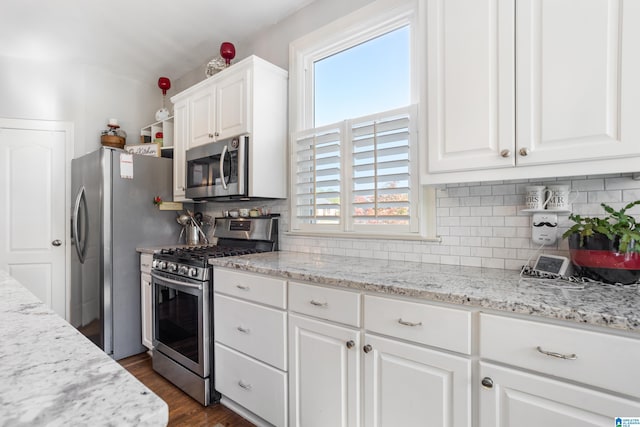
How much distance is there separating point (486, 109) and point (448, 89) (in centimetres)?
20

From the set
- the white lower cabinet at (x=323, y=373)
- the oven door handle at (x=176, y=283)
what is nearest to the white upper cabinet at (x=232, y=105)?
the oven door handle at (x=176, y=283)

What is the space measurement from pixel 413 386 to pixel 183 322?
5.21 feet

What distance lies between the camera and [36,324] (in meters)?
0.78

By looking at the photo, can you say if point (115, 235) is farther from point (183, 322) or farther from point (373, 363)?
point (373, 363)

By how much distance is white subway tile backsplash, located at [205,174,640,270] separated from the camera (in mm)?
1416

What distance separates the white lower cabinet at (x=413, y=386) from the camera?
116 centimetres

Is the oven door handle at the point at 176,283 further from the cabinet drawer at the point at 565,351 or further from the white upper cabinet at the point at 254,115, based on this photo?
the cabinet drawer at the point at 565,351

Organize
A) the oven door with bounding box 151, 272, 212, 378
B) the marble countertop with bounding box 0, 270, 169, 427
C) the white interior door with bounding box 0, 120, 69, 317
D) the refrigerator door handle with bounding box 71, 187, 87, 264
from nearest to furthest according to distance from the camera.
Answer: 1. the marble countertop with bounding box 0, 270, 169, 427
2. the oven door with bounding box 151, 272, 212, 378
3. the refrigerator door handle with bounding box 71, 187, 87, 264
4. the white interior door with bounding box 0, 120, 69, 317

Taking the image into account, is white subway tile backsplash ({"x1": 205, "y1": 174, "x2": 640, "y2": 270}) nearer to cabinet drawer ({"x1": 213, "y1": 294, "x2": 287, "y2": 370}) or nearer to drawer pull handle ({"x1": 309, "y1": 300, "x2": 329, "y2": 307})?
drawer pull handle ({"x1": 309, "y1": 300, "x2": 329, "y2": 307})

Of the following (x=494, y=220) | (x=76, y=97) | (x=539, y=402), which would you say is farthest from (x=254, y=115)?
(x=76, y=97)

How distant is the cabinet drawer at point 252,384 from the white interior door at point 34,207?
2.45 m

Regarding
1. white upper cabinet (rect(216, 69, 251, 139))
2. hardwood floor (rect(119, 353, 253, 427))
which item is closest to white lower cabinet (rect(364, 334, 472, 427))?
hardwood floor (rect(119, 353, 253, 427))

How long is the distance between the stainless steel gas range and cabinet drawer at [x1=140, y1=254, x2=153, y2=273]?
0.25 meters

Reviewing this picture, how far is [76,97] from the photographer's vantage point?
3.43m
